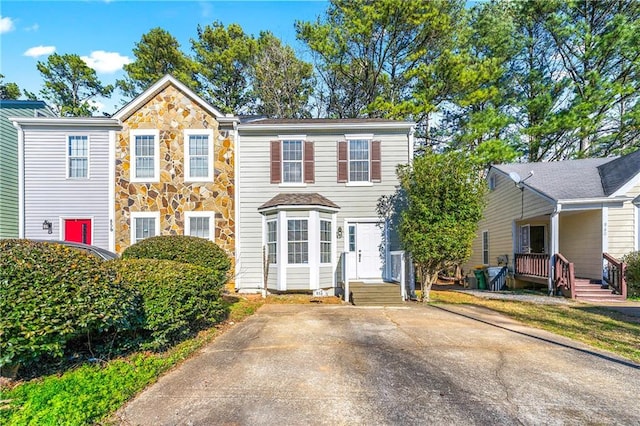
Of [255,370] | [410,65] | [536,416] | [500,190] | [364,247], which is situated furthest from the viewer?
[410,65]

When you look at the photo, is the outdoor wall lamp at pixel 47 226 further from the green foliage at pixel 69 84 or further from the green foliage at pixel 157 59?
the green foliage at pixel 69 84

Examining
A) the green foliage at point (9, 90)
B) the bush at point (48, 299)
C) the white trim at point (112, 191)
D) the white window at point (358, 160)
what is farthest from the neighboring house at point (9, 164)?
the green foliage at point (9, 90)

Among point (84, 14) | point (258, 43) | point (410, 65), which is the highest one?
point (258, 43)

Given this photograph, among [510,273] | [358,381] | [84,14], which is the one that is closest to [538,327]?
[358,381]

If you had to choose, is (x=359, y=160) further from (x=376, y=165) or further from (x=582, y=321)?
(x=582, y=321)

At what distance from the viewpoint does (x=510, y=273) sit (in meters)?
14.8

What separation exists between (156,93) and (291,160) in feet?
17.7

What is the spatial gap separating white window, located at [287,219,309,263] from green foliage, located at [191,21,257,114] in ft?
50.9

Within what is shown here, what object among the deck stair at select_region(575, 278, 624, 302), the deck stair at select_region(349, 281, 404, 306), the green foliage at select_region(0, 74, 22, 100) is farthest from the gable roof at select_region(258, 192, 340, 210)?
the green foliage at select_region(0, 74, 22, 100)

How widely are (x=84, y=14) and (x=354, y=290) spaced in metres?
12.2

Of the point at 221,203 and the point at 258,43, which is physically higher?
the point at 258,43

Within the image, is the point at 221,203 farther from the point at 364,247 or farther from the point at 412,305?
the point at 412,305

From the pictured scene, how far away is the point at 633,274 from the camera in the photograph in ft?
35.9

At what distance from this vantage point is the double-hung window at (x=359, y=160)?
11.9 meters
